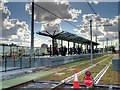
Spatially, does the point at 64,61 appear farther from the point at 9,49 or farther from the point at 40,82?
the point at 40,82

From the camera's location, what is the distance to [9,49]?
2858 cm

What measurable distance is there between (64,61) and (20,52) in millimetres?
9774

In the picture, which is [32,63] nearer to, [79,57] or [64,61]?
[64,61]

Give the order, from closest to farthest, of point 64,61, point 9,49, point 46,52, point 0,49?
point 0,49 < point 9,49 < point 64,61 < point 46,52

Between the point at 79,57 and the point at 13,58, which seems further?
the point at 79,57

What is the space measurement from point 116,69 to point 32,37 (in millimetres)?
8491

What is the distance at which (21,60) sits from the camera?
26.5 m

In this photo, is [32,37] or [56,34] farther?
[56,34]

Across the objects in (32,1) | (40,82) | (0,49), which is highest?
(32,1)

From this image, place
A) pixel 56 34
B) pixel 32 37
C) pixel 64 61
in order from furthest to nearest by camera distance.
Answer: pixel 64 61 < pixel 56 34 < pixel 32 37

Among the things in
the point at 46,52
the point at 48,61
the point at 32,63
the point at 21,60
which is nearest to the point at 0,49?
the point at 21,60

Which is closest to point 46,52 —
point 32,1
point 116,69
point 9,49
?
point 9,49

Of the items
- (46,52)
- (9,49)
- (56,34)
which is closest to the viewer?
(9,49)

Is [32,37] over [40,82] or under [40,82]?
over
